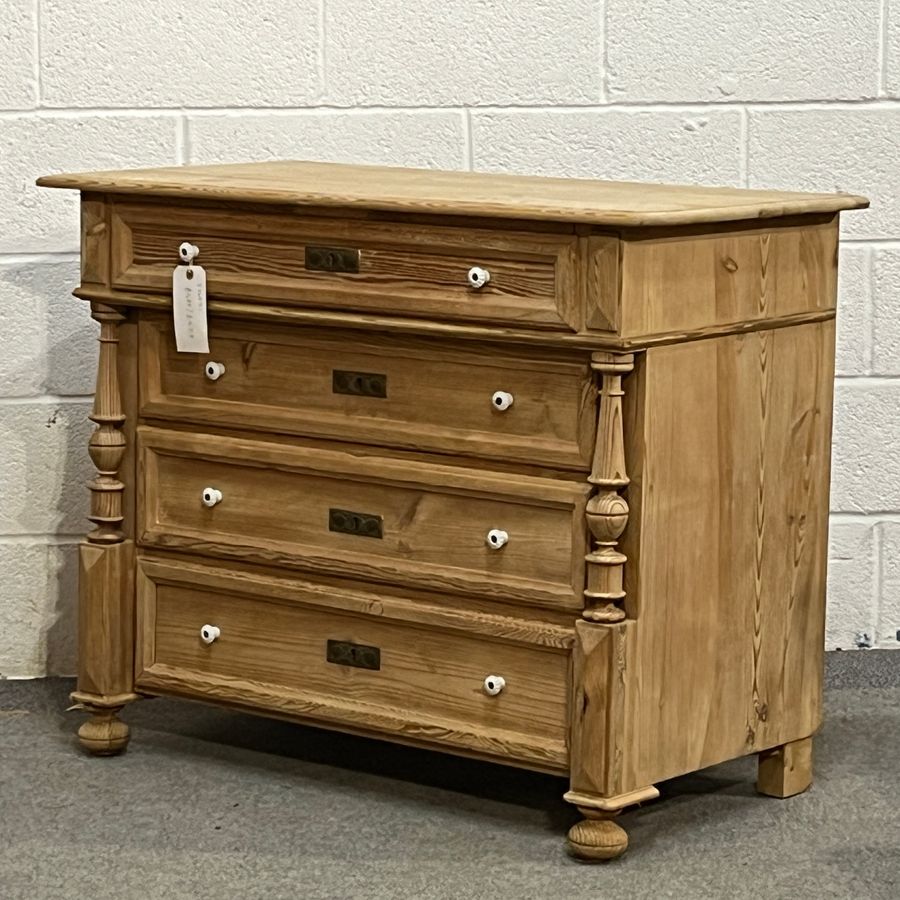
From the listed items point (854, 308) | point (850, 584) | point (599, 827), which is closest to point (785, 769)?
point (599, 827)

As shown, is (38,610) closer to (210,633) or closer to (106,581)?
(106,581)

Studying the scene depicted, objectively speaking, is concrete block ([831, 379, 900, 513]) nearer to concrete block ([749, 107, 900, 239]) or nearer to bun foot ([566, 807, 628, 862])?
concrete block ([749, 107, 900, 239])

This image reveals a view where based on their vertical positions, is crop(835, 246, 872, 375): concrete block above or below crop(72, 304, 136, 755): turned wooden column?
above

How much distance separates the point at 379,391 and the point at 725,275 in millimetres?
507

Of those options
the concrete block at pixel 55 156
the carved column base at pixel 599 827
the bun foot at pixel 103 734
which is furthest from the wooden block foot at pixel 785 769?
the concrete block at pixel 55 156

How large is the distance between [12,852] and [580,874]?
771 millimetres

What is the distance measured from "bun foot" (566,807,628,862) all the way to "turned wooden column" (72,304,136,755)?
2.61 feet

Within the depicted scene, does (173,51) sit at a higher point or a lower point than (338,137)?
higher

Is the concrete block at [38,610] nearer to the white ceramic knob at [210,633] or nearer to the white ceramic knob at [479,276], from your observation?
the white ceramic knob at [210,633]

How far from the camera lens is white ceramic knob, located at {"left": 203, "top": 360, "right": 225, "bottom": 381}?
3.02 m

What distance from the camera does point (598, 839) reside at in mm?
2754

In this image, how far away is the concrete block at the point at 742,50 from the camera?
351 centimetres

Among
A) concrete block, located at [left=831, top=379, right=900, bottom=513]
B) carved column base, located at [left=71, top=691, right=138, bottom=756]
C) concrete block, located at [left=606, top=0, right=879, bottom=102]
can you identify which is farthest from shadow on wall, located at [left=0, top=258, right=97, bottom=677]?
concrete block, located at [left=831, top=379, right=900, bottom=513]

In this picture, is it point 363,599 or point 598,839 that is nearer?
point 598,839
